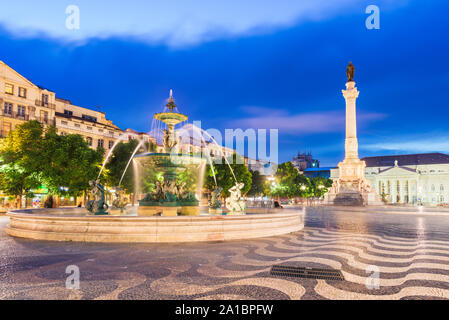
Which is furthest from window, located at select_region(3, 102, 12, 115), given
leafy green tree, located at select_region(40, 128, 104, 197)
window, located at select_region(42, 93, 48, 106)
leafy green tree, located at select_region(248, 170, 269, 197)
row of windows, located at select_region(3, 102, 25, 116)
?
leafy green tree, located at select_region(248, 170, 269, 197)

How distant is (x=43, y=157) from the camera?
26.5 metres

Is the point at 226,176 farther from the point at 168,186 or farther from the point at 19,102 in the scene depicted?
the point at 168,186

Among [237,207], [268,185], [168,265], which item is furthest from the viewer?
[268,185]

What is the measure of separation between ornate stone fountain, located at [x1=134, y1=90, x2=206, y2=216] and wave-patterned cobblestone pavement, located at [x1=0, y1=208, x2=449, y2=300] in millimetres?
4608

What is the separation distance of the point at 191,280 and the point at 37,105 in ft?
155

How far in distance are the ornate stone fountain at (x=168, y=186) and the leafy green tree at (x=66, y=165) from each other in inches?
632

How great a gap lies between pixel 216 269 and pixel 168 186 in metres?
8.57

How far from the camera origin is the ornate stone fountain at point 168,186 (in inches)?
545

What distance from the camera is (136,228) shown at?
10.0 m

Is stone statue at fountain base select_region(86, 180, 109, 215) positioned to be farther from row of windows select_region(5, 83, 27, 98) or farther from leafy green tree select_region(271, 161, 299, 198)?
leafy green tree select_region(271, 161, 299, 198)

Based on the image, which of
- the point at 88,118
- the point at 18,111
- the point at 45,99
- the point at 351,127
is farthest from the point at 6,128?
the point at 351,127

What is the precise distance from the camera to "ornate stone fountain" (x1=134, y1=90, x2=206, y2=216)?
13852mm
